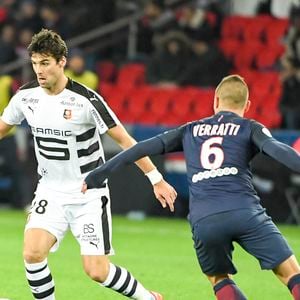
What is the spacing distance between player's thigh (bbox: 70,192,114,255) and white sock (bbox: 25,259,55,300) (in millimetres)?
307

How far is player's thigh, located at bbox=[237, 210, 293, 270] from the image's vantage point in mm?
6969

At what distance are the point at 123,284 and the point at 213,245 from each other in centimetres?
114

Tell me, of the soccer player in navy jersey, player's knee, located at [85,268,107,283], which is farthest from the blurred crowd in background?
the soccer player in navy jersey

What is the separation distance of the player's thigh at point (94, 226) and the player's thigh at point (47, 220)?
0.12 meters

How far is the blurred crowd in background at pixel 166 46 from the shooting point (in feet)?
56.2

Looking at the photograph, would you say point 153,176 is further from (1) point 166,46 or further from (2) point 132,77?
(2) point 132,77

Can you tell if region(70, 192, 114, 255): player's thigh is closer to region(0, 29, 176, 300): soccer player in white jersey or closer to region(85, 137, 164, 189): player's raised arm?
region(0, 29, 176, 300): soccer player in white jersey

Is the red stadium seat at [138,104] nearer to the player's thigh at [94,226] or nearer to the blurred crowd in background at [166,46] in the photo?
the blurred crowd in background at [166,46]

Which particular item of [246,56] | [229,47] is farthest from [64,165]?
[229,47]

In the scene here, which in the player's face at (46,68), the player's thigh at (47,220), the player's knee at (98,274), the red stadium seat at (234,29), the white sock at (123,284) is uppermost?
the player's face at (46,68)

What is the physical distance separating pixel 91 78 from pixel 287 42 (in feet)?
12.1

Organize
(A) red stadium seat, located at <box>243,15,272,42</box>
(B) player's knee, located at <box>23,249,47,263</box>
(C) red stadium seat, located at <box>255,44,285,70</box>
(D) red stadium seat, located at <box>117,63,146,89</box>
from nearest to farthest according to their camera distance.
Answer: (B) player's knee, located at <box>23,249,47,263</box>, (C) red stadium seat, located at <box>255,44,285,70</box>, (D) red stadium seat, located at <box>117,63,146,89</box>, (A) red stadium seat, located at <box>243,15,272,42</box>

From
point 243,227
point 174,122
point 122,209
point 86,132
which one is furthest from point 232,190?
point 174,122

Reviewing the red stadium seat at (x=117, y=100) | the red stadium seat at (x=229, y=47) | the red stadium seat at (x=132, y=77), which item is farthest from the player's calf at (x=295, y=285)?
the red stadium seat at (x=229, y=47)
